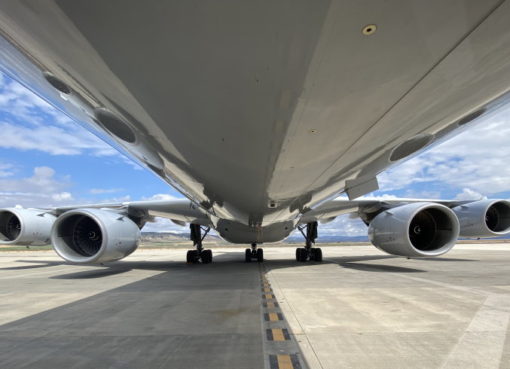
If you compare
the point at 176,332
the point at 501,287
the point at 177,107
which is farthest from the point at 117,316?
the point at 501,287

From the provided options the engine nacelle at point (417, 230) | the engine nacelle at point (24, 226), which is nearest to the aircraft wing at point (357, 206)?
the engine nacelle at point (417, 230)

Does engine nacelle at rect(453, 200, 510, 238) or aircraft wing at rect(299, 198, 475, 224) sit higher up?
aircraft wing at rect(299, 198, 475, 224)

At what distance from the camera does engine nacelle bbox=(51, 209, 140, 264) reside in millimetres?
8719

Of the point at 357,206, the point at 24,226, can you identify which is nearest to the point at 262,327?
the point at 357,206

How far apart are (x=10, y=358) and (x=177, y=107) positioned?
2584 mm

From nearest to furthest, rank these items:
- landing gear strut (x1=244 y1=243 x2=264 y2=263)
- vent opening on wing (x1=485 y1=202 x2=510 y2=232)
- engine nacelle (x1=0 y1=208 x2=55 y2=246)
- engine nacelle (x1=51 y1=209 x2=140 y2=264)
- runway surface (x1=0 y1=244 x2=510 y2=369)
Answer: runway surface (x1=0 y1=244 x2=510 y2=369)
engine nacelle (x1=51 y1=209 x2=140 y2=264)
engine nacelle (x1=0 y1=208 x2=55 y2=246)
vent opening on wing (x1=485 y1=202 x2=510 y2=232)
landing gear strut (x1=244 y1=243 x2=264 y2=263)

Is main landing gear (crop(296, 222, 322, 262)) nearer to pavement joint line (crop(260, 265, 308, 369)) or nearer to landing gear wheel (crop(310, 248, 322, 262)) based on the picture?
landing gear wheel (crop(310, 248, 322, 262))

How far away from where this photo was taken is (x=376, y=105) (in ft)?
8.78

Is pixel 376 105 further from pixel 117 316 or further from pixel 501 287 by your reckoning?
pixel 501 287

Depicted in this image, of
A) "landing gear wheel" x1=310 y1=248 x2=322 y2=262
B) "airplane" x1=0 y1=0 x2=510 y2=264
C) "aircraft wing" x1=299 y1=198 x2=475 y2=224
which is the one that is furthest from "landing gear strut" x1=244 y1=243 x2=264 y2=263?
"airplane" x1=0 y1=0 x2=510 y2=264

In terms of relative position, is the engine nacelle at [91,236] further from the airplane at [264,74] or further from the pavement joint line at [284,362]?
the pavement joint line at [284,362]

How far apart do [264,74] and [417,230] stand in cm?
916

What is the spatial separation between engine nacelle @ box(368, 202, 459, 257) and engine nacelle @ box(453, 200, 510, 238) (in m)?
2.54

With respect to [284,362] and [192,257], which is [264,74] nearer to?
[284,362]
